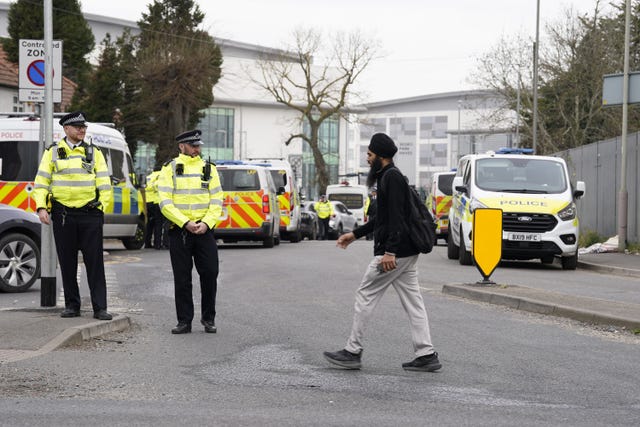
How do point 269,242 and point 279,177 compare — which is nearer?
point 269,242

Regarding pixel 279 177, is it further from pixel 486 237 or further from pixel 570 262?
pixel 486 237

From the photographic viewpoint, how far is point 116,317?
432 inches

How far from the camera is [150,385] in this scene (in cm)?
768

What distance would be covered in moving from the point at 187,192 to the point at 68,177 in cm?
116

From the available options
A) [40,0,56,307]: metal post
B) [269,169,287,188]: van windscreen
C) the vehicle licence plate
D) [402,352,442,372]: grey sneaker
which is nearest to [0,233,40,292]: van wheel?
[40,0,56,307]: metal post

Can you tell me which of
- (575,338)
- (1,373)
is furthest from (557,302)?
(1,373)

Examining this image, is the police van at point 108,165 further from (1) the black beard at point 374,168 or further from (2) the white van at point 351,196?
(2) the white van at point 351,196

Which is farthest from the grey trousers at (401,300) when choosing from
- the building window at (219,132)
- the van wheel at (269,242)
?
the building window at (219,132)

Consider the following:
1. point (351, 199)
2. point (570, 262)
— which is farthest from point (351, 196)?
point (570, 262)

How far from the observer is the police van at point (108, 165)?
2217 centimetres

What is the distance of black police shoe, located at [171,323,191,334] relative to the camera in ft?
34.9

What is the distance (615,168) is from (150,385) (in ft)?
72.2

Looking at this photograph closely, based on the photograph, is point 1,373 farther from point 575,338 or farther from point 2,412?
point 575,338

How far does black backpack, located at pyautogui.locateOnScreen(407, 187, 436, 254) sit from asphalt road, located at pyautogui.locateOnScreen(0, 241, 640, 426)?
0.94 metres
